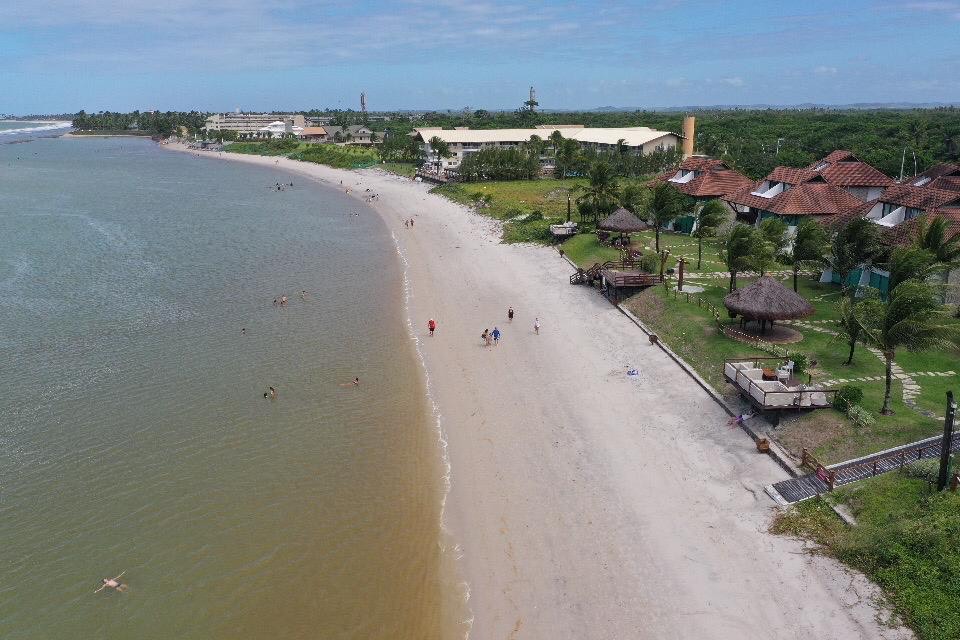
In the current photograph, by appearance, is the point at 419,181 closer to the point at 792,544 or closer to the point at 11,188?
the point at 11,188

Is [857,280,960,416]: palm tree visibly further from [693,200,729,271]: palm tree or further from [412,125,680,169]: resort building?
[412,125,680,169]: resort building

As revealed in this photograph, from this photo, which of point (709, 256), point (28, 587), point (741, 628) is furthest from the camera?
point (709, 256)

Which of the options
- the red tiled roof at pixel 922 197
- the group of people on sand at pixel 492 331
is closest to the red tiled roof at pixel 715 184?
the red tiled roof at pixel 922 197

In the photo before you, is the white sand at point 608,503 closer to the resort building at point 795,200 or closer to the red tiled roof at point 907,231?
the red tiled roof at point 907,231

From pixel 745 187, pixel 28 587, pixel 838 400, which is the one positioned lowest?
pixel 28 587

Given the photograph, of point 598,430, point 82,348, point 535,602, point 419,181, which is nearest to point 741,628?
point 535,602

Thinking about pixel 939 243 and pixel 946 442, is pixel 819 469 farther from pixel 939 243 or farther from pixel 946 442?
pixel 939 243

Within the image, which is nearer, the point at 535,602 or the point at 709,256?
the point at 535,602
